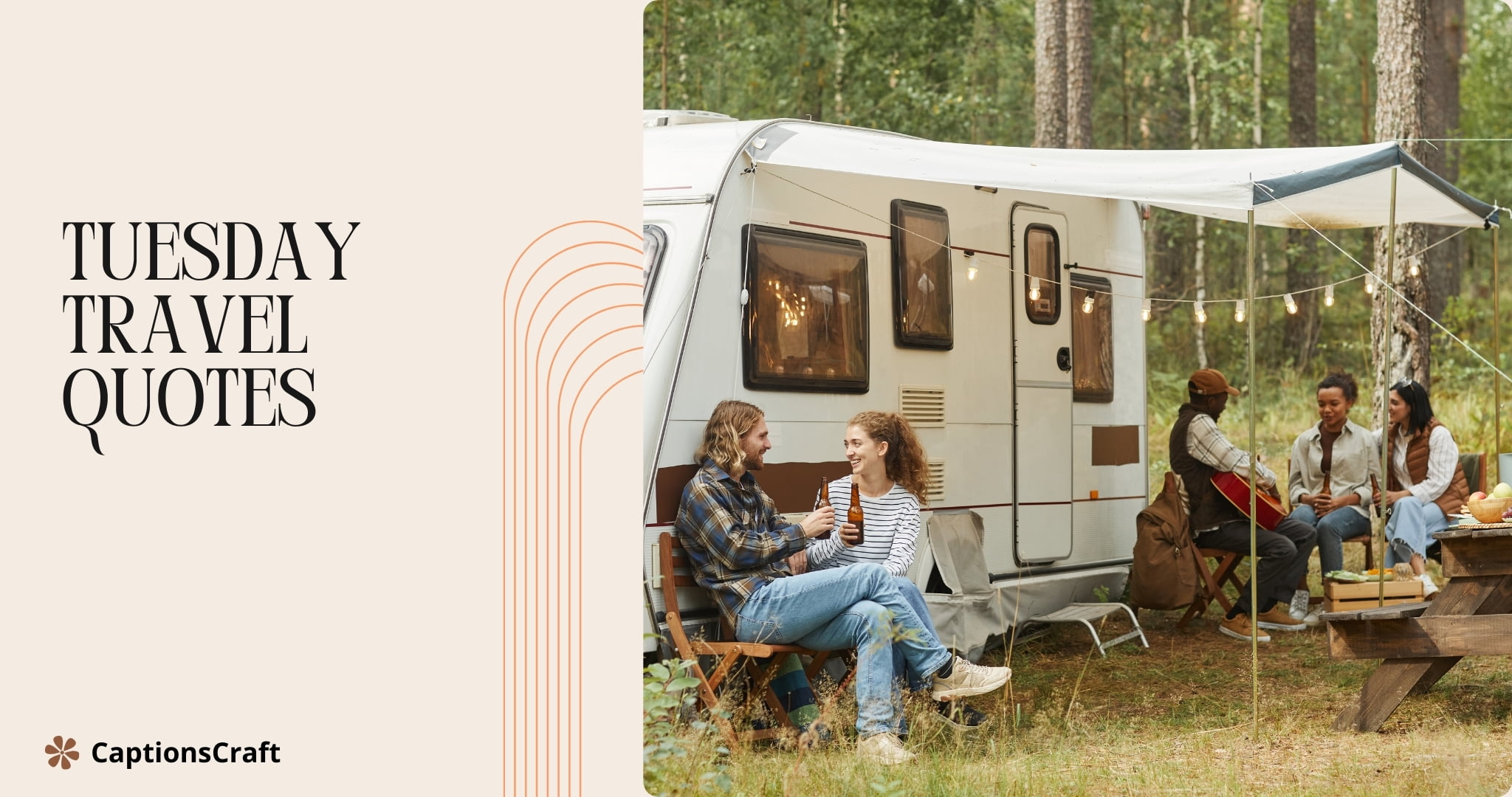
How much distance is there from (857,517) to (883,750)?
922 millimetres

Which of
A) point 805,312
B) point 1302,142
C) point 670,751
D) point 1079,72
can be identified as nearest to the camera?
point 670,751

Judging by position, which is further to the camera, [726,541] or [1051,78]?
[1051,78]

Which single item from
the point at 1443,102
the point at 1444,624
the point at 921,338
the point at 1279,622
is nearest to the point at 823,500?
the point at 921,338

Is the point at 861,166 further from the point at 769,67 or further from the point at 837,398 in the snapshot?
the point at 769,67

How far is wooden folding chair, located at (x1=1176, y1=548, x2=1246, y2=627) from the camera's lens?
7195 mm

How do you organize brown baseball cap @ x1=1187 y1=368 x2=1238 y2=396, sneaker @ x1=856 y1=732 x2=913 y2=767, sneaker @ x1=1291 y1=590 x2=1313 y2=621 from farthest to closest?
sneaker @ x1=1291 y1=590 x2=1313 y2=621 → brown baseball cap @ x1=1187 y1=368 x2=1238 y2=396 → sneaker @ x1=856 y1=732 x2=913 y2=767

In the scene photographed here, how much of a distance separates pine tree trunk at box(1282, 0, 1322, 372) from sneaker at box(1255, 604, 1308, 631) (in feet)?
26.6

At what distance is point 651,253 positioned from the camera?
528cm

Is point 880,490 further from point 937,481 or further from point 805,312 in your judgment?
point 937,481

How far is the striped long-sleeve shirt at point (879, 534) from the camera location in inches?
211

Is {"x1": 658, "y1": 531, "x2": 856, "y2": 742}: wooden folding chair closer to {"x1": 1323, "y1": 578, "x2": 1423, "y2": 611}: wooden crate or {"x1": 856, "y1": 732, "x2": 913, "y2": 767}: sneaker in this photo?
{"x1": 856, "y1": 732, "x2": 913, "y2": 767}: sneaker

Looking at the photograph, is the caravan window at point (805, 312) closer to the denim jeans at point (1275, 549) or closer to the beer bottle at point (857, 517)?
the beer bottle at point (857, 517)

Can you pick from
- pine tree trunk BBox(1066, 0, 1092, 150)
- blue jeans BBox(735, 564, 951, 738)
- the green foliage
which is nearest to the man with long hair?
blue jeans BBox(735, 564, 951, 738)

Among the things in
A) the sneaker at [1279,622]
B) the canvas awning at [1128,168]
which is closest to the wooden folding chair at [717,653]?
the canvas awning at [1128,168]
